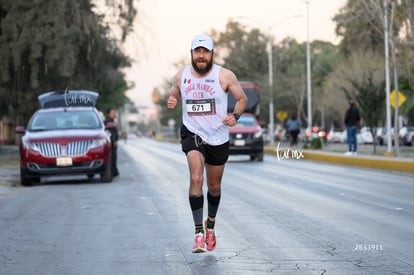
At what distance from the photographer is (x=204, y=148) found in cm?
845

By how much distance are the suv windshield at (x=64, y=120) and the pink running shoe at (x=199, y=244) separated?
11.7 meters

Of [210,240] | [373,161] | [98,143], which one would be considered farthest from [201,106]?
[373,161]

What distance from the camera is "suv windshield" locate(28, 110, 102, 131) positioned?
19.6m

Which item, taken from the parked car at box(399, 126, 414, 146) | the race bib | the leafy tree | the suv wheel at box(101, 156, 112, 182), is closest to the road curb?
the leafy tree

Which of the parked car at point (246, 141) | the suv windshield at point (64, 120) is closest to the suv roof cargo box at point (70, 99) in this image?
the suv windshield at point (64, 120)


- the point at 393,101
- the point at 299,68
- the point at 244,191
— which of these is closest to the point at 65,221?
the point at 244,191

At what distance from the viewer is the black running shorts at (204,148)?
8.40 m

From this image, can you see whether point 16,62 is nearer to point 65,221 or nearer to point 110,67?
point 110,67

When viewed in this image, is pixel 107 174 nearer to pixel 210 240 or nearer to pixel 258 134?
pixel 210 240

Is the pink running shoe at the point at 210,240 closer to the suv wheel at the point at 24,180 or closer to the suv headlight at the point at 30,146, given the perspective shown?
the suv headlight at the point at 30,146

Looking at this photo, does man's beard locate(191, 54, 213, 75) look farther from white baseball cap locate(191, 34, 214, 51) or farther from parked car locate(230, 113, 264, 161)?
parked car locate(230, 113, 264, 161)

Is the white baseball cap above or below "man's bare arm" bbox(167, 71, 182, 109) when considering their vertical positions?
above

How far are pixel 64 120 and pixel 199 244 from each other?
12.2 metres

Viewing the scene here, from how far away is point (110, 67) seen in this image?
36781mm
